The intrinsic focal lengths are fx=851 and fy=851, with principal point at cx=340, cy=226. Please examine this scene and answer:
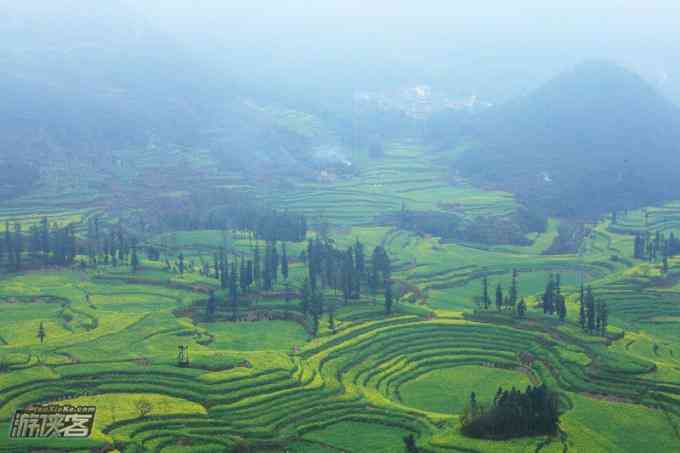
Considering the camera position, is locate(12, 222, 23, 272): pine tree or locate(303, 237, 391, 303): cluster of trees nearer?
locate(303, 237, 391, 303): cluster of trees

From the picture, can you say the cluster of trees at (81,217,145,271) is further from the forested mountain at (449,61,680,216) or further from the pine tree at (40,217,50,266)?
the forested mountain at (449,61,680,216)

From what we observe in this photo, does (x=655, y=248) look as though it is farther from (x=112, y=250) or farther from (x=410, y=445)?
(x=410, y=445)

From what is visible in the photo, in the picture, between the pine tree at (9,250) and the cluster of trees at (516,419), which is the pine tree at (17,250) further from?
the cluster of trees at (516,419)

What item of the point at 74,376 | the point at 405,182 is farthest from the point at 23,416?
the point at 405,182

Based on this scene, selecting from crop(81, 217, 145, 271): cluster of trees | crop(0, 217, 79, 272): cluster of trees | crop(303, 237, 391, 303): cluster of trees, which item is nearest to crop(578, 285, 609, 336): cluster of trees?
crop(303, 237, 391, 303): cluster of trees

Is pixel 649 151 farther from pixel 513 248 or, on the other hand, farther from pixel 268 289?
pixel 268 289
